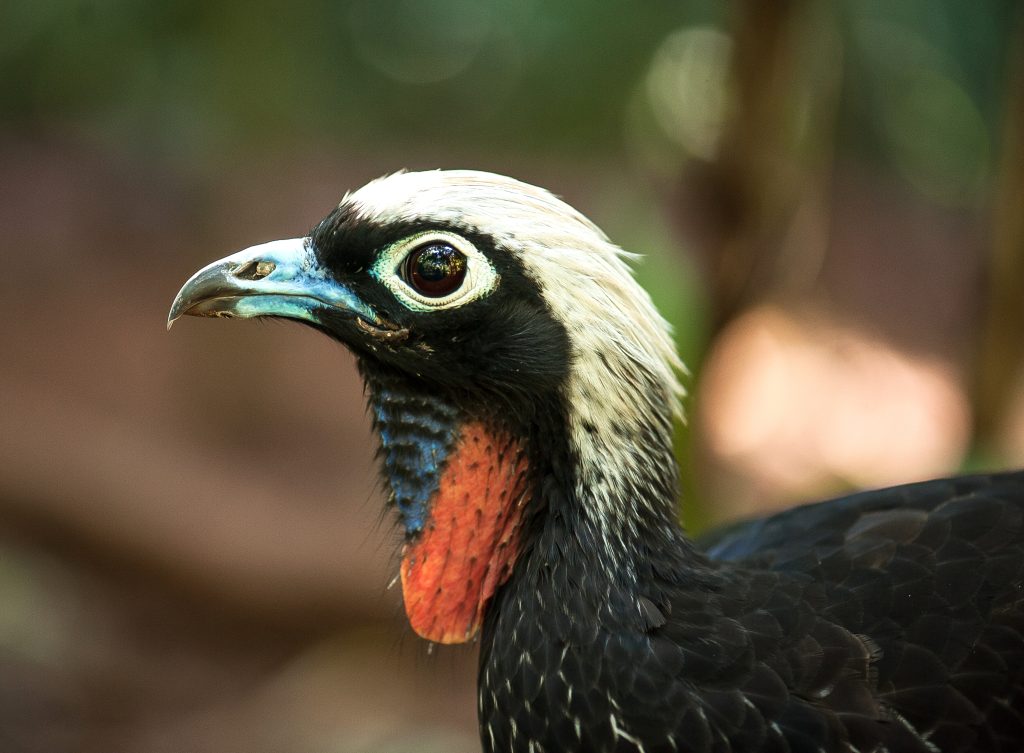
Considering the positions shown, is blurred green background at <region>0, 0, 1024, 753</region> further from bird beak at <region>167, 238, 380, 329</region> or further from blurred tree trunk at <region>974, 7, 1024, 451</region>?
bird beak at <region>167, 238, 380, 329</region>

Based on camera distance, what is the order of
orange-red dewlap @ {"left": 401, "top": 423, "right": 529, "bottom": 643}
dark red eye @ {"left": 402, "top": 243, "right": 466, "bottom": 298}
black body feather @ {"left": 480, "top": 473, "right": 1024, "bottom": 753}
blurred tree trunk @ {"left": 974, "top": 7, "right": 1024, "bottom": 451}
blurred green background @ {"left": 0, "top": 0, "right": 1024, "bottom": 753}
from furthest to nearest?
blurred green background @ {"left": 0, "top": 0, "right": 1024, "bottom": 753} → blurred tree trunk @ {"left": 974, "top": 7, "right": 1024, "bottom": 451} → orange-red dewlap @ {"left": 401, "top": 423, "right": 529, "bottom": 643} → dark red eye @ {"left": 402, "top": 243, "right": 466, "bottom": 298} → black body feather @ {"left": 480, "top": 473, "right": 1024, "bottom": 753}

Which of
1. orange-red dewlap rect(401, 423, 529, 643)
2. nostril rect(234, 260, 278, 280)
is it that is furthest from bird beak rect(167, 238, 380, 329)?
orange-red dewlap rect(401, 423, 529, 643)

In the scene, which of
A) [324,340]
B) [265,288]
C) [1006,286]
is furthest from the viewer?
[324,340]

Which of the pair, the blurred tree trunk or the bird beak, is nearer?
the bird beak

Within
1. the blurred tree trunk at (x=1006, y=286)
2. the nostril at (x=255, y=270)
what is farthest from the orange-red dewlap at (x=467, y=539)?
the blurred tree trunk at (x=1006, y=286)

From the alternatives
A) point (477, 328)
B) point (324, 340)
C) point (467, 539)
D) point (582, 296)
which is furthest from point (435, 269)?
point (324, 340)

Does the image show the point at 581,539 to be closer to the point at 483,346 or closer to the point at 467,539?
the point at 467,539

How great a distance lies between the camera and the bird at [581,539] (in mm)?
2820

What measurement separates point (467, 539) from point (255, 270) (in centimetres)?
97

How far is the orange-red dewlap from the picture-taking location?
310 centimetres

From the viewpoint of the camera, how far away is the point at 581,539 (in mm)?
3006

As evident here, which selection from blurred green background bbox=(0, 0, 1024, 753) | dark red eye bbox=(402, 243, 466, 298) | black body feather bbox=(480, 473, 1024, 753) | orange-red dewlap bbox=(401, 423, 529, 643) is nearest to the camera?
black body feather bbox=(480, 473, 1024, 753)

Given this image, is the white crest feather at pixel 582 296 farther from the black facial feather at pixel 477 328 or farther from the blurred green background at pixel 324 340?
the blurred green background at pixel 324 340

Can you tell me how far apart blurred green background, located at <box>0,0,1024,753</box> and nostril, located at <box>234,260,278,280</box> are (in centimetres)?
95
